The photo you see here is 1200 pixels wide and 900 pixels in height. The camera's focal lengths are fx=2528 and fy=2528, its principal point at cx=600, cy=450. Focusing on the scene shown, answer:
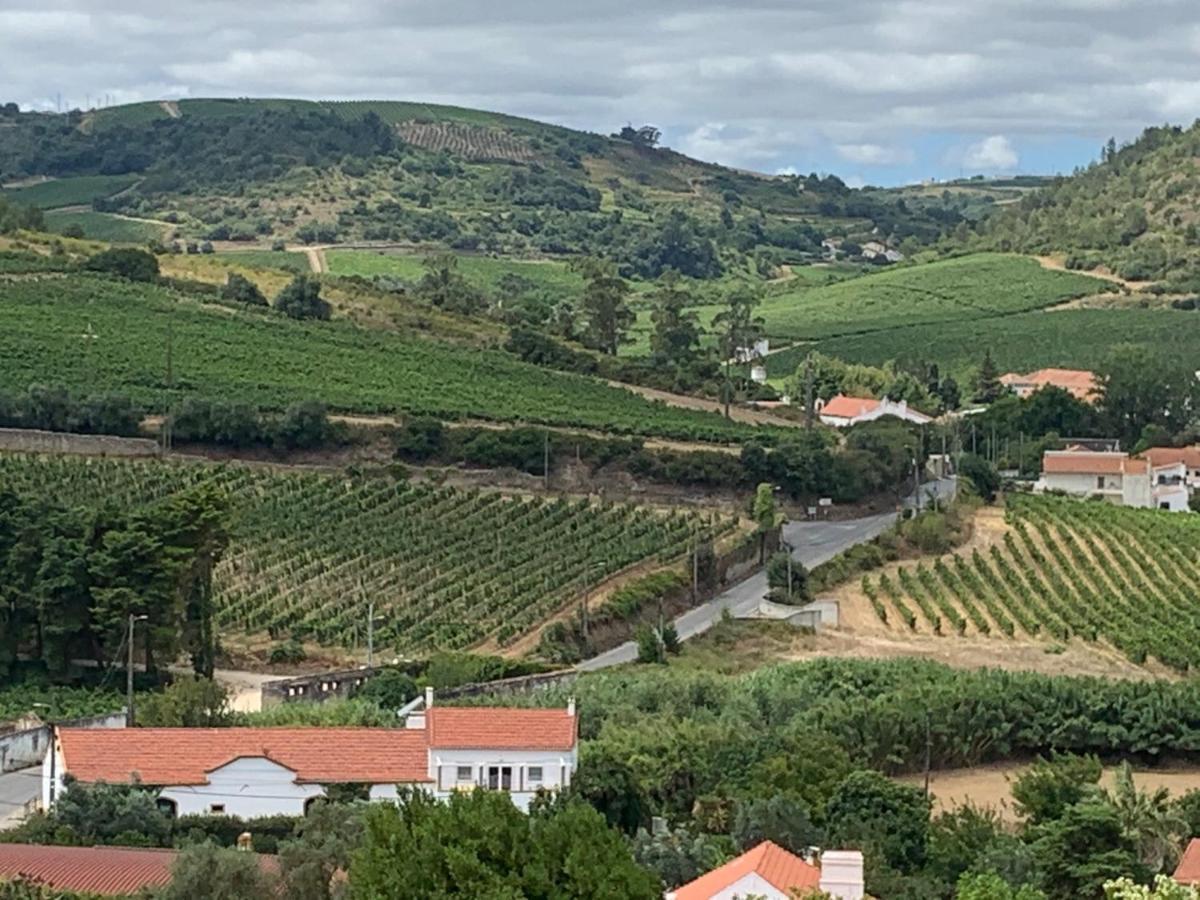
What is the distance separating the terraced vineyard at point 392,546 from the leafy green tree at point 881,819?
2334 cm

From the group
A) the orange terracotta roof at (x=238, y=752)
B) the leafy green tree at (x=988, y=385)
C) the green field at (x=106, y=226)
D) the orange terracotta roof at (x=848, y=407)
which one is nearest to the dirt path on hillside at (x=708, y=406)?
the orange terracotta roof at (x=848, y=407)

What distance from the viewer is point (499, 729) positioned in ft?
146

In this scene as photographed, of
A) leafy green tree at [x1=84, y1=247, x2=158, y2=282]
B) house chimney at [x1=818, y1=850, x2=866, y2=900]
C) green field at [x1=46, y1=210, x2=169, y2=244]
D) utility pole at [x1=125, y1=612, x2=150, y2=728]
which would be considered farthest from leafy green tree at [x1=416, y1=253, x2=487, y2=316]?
house chimney at [x1=818, y1=850, x2=866, y2=900]

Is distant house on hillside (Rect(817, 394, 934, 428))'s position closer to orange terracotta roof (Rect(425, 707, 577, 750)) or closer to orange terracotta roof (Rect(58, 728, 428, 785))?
orange terracotta roof (Rect(425, 707, 577, 750))

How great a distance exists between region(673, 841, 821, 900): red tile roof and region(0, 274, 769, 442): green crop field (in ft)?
185

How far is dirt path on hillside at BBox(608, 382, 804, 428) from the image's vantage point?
101 meters

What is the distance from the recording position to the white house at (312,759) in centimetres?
4309

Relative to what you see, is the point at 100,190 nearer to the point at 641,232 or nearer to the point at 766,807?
the point at 641,232

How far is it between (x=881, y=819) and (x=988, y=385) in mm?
86411

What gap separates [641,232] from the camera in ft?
656

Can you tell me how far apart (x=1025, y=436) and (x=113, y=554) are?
196ft

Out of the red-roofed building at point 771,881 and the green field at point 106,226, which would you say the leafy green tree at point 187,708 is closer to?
the red-roofed building at point 771,881

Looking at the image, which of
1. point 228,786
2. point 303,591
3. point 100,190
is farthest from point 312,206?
point 228,786

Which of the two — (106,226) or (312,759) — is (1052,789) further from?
(106,226)
